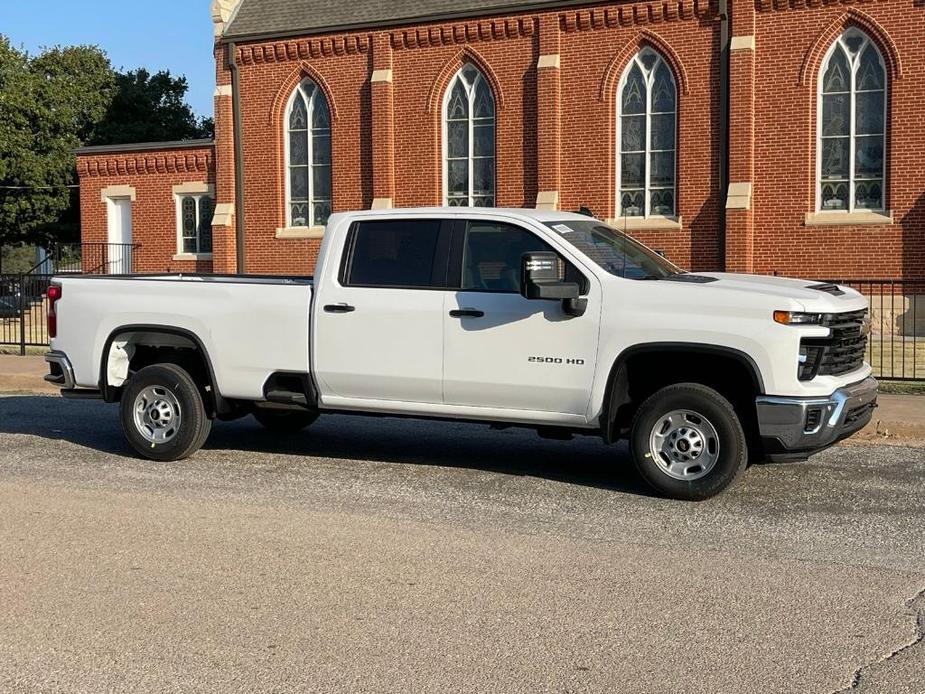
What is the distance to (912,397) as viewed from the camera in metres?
12.3

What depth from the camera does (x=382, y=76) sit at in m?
24.9

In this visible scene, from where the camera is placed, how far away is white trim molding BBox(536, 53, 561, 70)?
914 inches

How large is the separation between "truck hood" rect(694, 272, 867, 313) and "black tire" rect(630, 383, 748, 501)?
73cm

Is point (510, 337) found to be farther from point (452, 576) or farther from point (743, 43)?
point (743, 43)

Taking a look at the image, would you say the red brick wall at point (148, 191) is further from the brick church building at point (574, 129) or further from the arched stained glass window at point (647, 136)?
the arched stained glass window at point (647, 136)

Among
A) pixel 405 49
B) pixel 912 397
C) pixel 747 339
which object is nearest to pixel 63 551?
pixel 747 339

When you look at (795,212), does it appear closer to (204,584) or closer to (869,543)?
(869,543)

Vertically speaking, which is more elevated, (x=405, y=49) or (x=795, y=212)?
(x=405, y=49)

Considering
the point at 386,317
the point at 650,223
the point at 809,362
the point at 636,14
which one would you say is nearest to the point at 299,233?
the point at 650,223

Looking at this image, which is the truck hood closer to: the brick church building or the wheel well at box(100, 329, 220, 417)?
the wheel well at box(100, 329, 220, 417)

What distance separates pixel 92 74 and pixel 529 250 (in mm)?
40546

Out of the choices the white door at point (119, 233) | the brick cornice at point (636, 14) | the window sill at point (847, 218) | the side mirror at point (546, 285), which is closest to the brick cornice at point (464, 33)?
the brick cornice at point (636, 14)

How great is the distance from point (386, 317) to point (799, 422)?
3.07 meters

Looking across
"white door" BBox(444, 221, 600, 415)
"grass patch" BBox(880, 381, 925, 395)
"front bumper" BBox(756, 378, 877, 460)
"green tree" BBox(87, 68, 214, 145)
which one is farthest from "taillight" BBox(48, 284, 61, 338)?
"green tree" BBox(87, 68, 214, 145)
